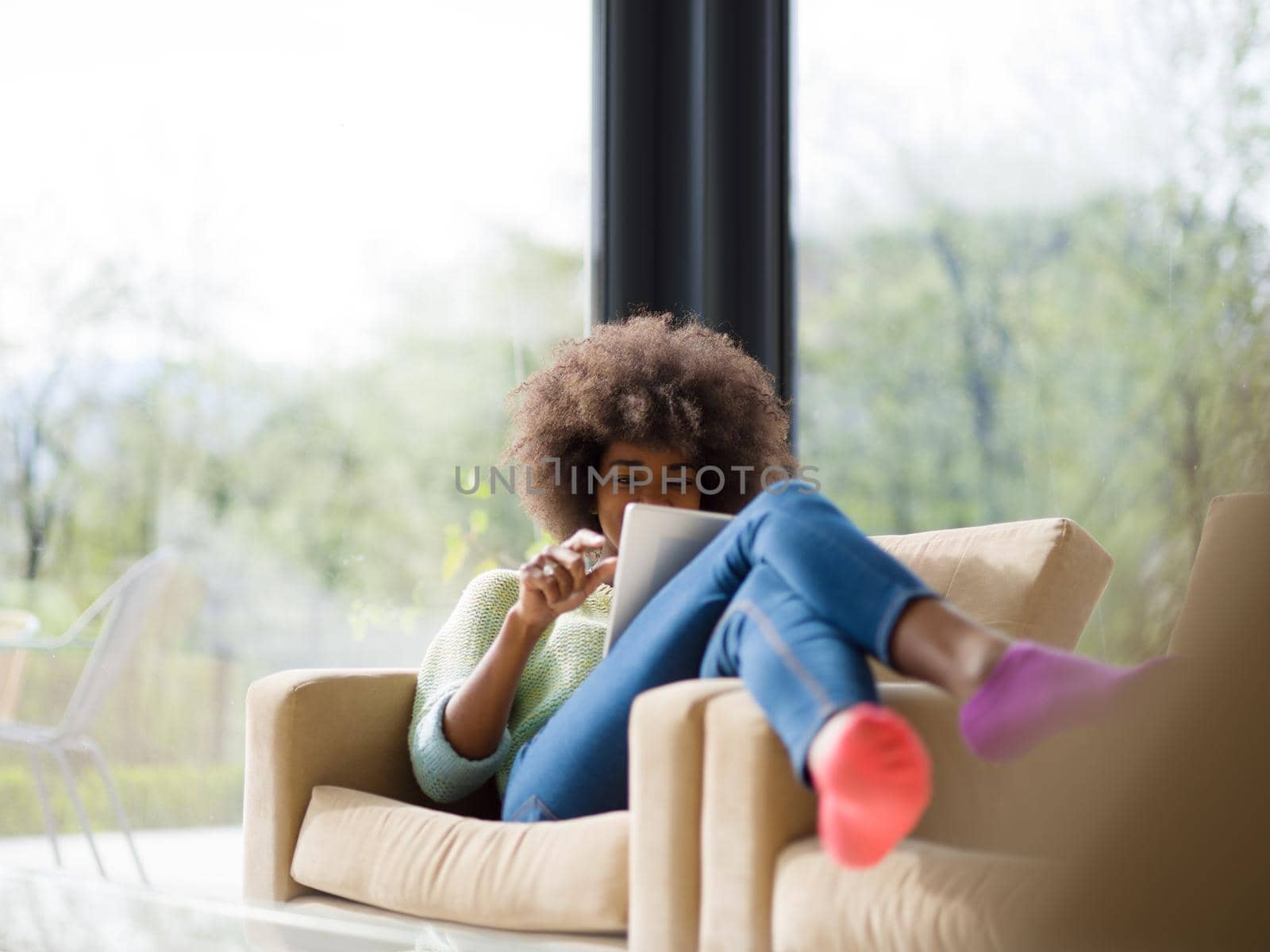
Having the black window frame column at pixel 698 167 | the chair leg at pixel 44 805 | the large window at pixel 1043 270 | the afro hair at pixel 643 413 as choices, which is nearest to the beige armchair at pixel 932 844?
the afro hair at pixel 643 413

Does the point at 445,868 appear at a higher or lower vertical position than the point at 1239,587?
lower

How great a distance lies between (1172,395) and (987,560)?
82cm

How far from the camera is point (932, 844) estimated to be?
1.07m

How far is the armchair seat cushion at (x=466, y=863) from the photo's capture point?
51.3 inches

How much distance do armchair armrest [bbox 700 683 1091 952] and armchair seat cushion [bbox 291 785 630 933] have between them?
0.16 metres

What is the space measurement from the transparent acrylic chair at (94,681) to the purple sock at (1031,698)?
6.62 feet

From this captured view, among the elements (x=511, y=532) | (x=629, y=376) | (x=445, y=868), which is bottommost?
(x=445, y=868)

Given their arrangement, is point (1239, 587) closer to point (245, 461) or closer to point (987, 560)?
point (987, 560)

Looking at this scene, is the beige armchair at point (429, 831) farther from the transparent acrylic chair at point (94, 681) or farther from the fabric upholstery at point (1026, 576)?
the transparent acrylic chair at point (94, 681)

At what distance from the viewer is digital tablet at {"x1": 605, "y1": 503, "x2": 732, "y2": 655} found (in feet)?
4.75

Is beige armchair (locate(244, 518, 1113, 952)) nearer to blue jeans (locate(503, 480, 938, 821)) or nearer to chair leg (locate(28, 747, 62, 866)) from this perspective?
blue jeans (locate(503, 480, 938, 821))

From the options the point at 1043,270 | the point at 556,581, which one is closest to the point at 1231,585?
the point at 556,581

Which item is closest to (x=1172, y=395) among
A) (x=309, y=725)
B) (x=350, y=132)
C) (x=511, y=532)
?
(x=511, y=532)

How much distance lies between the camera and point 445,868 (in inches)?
57.0
